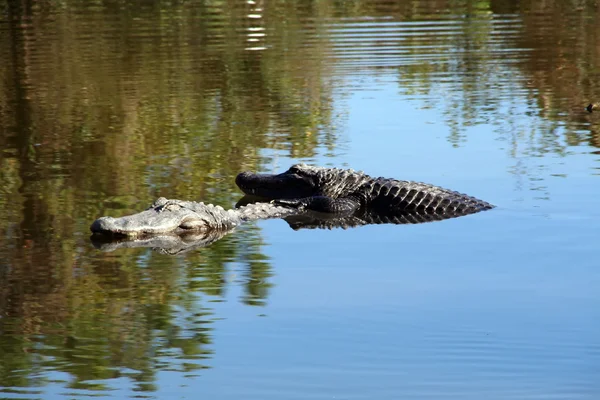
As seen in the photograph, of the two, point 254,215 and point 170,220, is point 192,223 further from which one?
point 254,215

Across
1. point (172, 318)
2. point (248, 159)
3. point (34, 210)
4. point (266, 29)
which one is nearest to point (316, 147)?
point (248, 159)

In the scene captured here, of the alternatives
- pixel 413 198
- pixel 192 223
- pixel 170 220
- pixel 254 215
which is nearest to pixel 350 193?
pixel 413 198

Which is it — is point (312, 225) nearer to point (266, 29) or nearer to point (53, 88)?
point (53, 88)

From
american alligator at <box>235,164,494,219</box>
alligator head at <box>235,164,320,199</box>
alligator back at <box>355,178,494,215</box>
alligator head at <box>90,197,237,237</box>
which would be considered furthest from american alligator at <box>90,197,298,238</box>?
alligator back at <box>355,178,494,215</box>

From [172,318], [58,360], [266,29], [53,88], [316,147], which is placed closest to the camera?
[58,360]

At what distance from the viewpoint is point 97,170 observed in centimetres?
1085

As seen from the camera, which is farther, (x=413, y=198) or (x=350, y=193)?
(x=350, y=193)

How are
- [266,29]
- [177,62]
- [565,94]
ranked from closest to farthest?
1. [565,94]
2. [177,62]
3. [266,29]

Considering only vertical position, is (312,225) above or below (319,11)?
Answer: below

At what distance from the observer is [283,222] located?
914 centimetres

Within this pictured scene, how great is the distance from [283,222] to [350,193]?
82cm

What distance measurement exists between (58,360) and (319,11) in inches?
796

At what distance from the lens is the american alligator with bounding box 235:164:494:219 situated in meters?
9.14

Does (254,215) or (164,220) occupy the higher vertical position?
(164,220)
